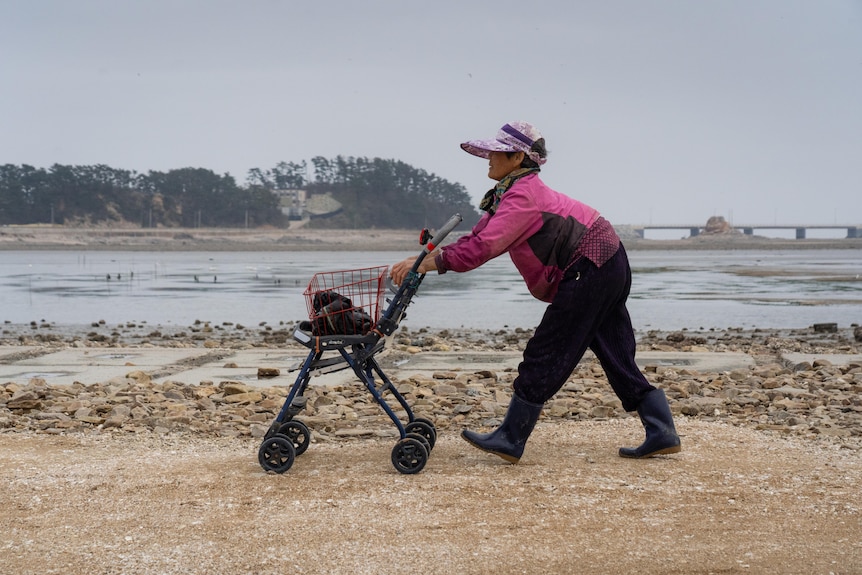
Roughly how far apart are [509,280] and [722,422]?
3335cm

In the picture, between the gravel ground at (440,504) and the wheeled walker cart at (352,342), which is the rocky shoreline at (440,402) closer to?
the gravel ground at (440,504)

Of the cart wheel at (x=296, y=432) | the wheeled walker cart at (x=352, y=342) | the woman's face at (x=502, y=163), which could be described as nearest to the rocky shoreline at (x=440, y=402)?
the cart wheel at (x=296, y=432)

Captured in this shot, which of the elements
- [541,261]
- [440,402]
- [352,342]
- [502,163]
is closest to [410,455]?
[352,342]

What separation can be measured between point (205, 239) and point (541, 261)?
129702 millimetres

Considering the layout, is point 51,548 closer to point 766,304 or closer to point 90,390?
point 90,390

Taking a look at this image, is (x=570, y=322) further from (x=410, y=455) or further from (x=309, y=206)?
(x=309, y=206)

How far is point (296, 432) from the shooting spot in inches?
239

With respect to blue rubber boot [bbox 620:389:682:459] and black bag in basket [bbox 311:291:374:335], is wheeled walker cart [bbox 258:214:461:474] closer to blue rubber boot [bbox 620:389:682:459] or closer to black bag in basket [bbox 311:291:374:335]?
black bag in basket [bbox 311:291:374:335]

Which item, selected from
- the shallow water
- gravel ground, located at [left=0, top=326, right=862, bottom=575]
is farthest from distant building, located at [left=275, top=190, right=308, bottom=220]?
gravel ground, located at [left=0, top=326, right=862, bottom=575]

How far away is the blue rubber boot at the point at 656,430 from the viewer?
19.1 feet

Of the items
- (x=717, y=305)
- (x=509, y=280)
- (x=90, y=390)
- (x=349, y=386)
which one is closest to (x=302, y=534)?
(x=349, y=386)

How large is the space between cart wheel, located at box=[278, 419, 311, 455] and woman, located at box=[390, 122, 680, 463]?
0.95m

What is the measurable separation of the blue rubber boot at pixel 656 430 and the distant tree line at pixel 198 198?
127m

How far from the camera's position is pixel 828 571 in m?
4.16
